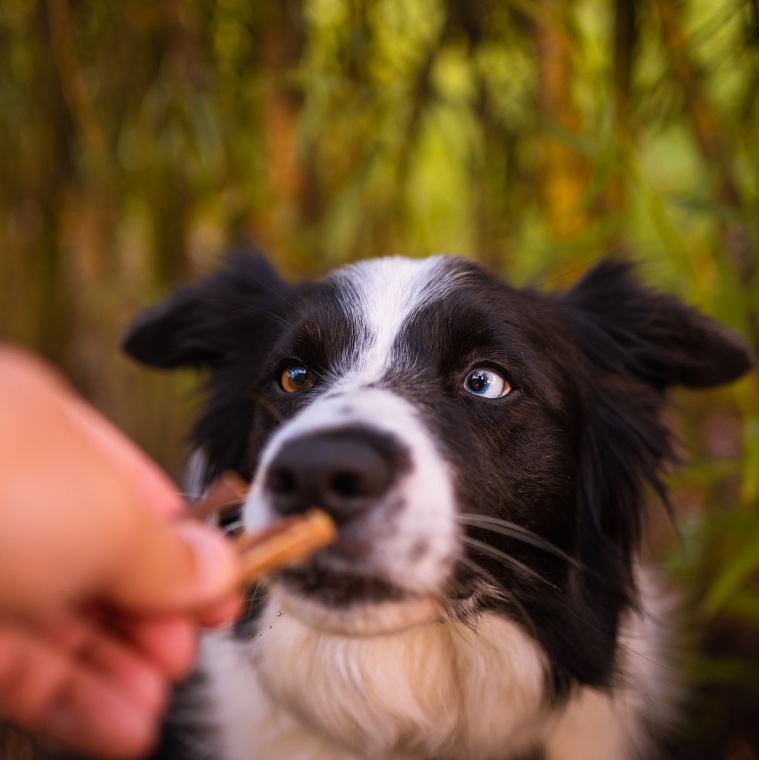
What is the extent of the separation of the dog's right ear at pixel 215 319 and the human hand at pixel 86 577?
138 centimetres

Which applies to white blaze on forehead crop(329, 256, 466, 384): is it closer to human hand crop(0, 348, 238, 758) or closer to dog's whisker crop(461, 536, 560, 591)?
dog's whisker crop(461, 536, 560, 591)

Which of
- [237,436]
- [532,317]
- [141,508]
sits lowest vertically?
[237,436]

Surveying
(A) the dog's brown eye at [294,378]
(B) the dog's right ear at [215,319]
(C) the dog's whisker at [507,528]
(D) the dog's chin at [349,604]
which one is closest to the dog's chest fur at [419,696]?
(C) the dog's whisker at [507,528]

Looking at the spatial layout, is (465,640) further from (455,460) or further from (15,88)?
(15,88)

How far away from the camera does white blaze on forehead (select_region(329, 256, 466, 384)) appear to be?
1.91 meters

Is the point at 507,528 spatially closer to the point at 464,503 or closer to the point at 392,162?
the point at 464,503

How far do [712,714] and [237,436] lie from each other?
2113 mm

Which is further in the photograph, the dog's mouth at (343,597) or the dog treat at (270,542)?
the dog's mouth at (343,597)

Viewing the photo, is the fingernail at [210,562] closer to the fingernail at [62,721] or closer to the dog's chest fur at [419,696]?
the fingernail at [62,721]

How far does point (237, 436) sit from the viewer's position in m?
2.30

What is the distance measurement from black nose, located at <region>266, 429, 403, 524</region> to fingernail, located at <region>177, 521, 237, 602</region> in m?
0.40

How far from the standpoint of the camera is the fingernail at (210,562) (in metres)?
0.82

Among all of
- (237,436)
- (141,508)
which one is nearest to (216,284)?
(237,436)

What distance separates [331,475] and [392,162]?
2.53m
